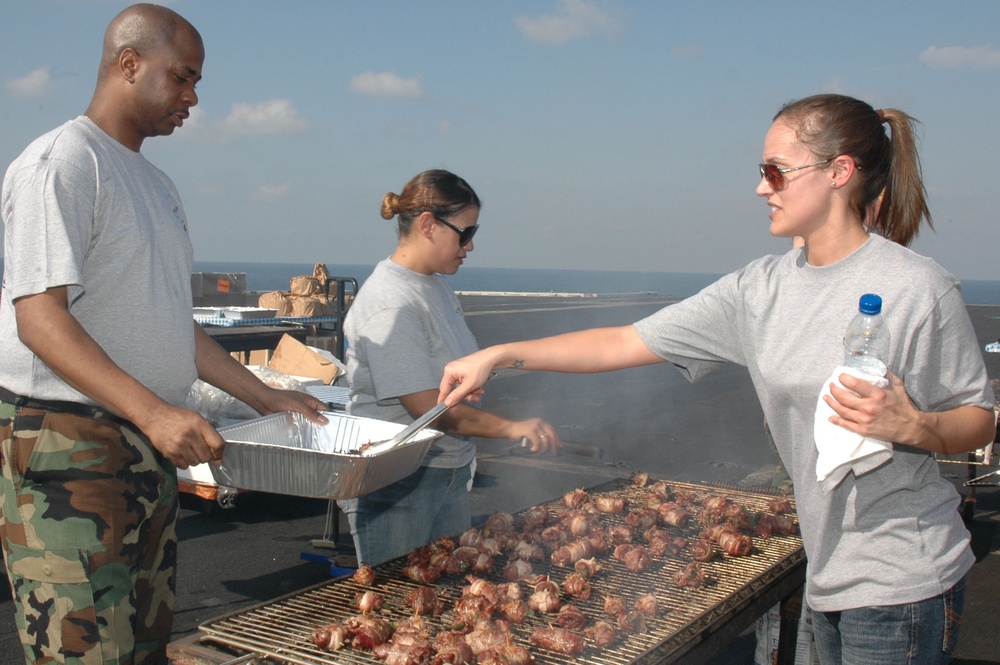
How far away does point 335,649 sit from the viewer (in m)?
2.25

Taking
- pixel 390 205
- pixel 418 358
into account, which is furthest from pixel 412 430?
pixel 390 205

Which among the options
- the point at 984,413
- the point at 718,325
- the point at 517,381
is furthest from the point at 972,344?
the point at 517,381

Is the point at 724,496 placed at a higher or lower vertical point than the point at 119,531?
lower

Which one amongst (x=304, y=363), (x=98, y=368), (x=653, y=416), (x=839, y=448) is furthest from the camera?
(x=653, y=416)

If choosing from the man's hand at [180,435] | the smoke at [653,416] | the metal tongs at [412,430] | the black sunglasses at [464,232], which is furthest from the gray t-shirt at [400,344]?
the smoke at [653,416]

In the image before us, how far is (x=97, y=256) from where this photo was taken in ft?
7.61

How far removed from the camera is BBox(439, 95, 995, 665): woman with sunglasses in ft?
6.41

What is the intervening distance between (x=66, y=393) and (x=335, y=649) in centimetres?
100

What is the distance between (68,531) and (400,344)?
128cm

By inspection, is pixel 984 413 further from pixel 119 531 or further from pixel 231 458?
pixel 119 531

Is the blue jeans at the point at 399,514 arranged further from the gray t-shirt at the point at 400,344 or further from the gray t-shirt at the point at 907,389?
the gray t-shirt at the point at 907,389

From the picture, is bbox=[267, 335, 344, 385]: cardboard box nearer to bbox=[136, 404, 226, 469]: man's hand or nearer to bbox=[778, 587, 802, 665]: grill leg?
bbox=[778, 587, 802, 665]: grill leg

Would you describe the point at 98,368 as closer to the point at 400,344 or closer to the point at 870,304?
→ the point at 400,344

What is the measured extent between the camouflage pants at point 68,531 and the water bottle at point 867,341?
6.28ft
